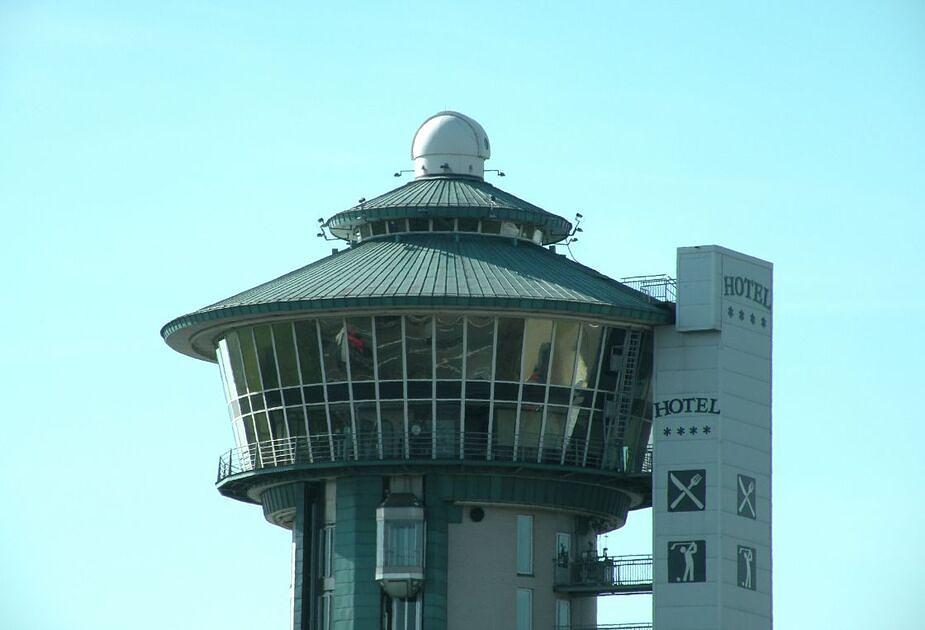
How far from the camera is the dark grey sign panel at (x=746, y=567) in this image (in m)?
108

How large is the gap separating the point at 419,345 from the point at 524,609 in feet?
35.6

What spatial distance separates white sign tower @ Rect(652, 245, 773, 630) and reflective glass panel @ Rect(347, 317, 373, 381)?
10.8 metres

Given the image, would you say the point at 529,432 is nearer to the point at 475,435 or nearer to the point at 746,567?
the point at 475,435

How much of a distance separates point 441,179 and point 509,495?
49.1ft

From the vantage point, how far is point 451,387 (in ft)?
357

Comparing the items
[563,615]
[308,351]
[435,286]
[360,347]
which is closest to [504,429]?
[435,286]

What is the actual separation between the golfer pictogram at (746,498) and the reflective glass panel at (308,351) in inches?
644

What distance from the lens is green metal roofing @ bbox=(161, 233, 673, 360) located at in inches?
4257

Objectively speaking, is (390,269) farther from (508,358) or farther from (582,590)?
(582,590)

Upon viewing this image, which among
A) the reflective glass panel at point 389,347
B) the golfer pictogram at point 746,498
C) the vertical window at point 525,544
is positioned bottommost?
the vertical window at point 525,544

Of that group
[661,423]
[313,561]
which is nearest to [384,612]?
[313,561]

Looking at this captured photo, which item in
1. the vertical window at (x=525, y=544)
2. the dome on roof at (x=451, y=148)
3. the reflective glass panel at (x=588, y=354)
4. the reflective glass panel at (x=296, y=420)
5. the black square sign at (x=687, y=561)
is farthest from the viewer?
the dome on roof at (x=451, y=148)

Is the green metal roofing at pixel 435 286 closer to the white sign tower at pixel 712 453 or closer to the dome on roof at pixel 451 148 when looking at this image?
the white sign tower at pixel 712 453

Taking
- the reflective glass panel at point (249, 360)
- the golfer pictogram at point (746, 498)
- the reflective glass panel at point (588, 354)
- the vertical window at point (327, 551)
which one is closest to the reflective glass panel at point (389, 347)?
the reflective glass panel at point (249, 360)
